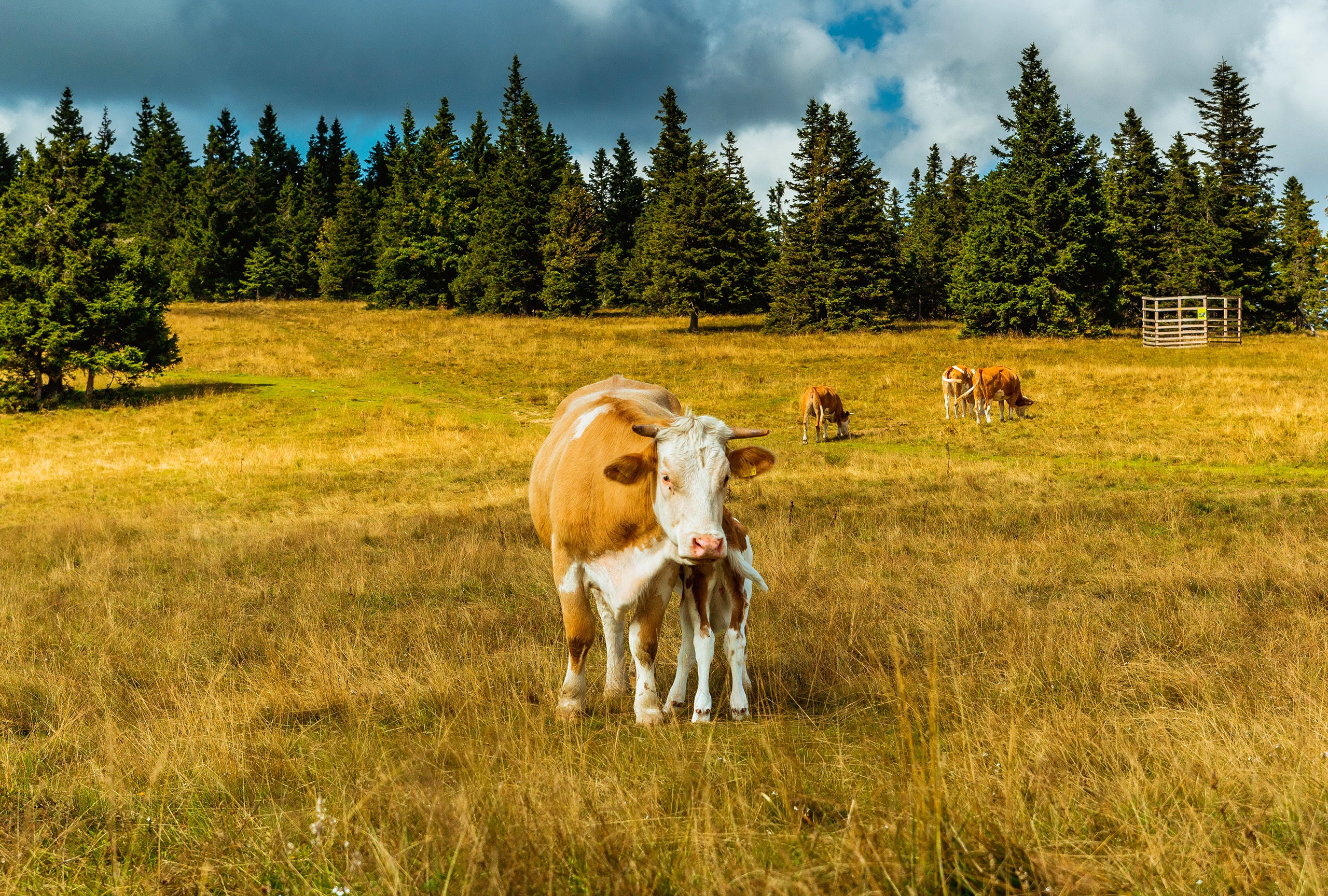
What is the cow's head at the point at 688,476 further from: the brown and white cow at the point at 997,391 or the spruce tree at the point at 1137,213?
the spruce tree at the point at 1137,213

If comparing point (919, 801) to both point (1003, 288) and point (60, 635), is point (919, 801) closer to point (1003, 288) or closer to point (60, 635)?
point (60, 635)

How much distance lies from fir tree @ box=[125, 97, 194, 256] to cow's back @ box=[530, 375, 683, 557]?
236ft

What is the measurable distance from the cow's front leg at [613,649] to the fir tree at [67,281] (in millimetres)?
28465

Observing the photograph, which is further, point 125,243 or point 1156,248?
point 1156,248

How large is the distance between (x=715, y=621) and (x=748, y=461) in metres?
1.04

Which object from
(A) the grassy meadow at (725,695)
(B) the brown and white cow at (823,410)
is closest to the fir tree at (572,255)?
(B) the brown and white cow at (823,410)

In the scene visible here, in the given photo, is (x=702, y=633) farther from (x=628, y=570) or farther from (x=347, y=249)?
(x=347, y=249)

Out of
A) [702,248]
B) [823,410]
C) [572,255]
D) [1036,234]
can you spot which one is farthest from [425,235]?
[823,410]

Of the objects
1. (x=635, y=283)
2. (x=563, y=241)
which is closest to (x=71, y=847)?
(x=563, y=241)

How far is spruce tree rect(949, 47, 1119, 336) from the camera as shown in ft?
146

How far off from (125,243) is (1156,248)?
56.3 meters

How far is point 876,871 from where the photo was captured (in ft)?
8.20

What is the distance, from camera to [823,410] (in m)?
22.6

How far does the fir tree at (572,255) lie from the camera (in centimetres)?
5381
